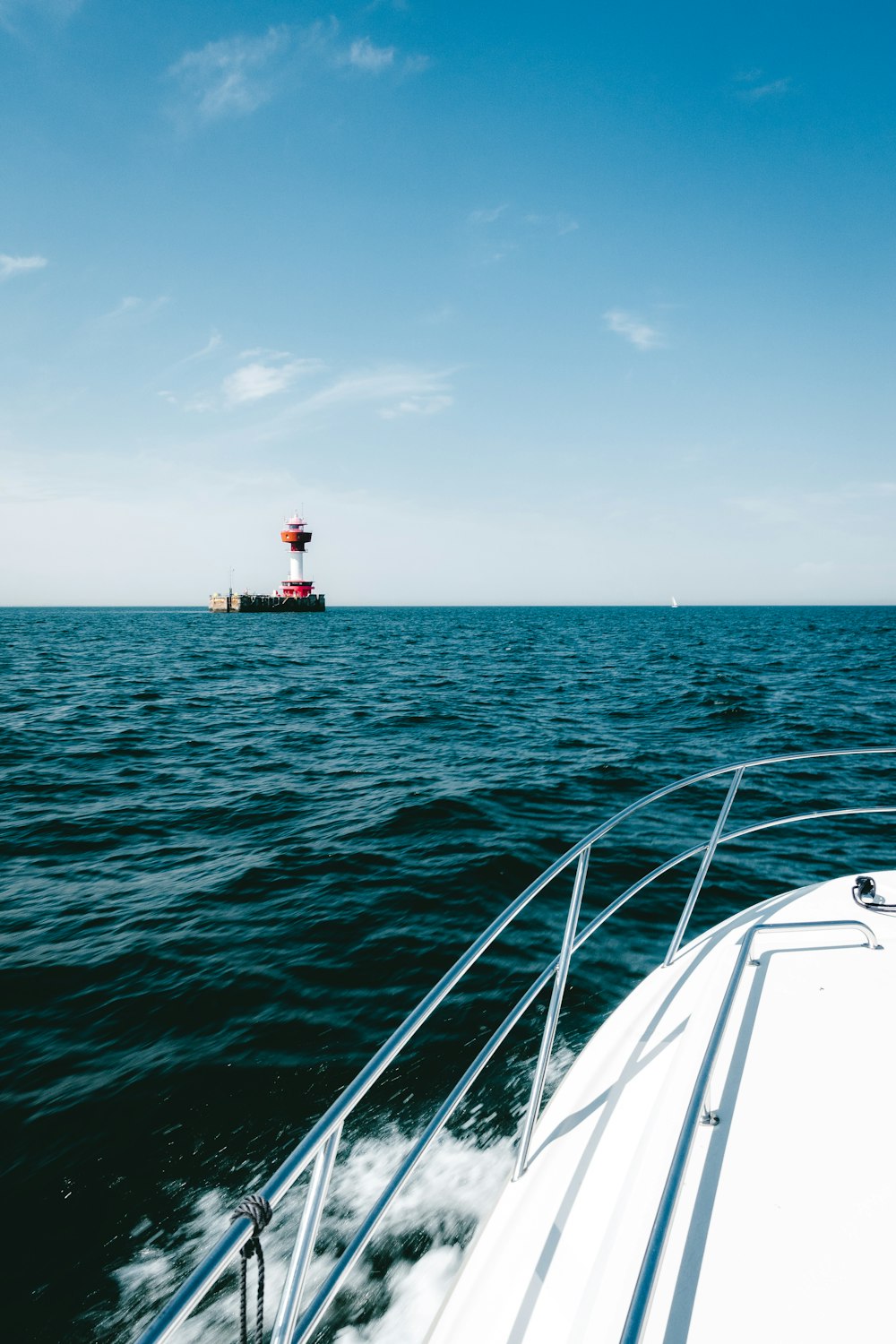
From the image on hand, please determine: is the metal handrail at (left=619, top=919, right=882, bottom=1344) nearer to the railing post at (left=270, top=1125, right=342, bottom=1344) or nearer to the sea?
the railing post at (left=270, top=1125, right=342, bottom=1344)

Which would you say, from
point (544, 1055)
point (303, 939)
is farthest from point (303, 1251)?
point (303, 939)

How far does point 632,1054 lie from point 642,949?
312 centimetres

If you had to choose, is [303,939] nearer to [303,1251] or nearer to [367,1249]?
[367,1249]

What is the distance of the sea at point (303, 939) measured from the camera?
313 centimetres

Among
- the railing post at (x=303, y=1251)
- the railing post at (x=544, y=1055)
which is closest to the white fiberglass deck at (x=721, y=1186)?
the railing post at (x=544, y=1055)

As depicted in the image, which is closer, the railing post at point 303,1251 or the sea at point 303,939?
the railing post at point 303,1251

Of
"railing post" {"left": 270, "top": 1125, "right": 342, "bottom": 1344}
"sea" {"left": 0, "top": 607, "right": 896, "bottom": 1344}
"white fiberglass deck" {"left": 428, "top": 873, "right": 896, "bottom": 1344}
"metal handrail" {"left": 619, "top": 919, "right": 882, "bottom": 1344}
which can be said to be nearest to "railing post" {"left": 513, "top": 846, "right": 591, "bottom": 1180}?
"white fiberglass deck" {"left": 428, "top": 873, "right": 896, "bottom": 1344}

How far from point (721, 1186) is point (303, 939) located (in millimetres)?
4403

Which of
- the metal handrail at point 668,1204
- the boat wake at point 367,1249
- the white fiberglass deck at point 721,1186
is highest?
the metal handrail at point 668,1204

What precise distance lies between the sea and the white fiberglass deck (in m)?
1.17

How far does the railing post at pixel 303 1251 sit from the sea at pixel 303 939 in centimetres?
191

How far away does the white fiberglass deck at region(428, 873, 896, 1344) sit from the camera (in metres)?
1.68

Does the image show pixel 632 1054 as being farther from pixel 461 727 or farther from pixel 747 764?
pixel 461 727

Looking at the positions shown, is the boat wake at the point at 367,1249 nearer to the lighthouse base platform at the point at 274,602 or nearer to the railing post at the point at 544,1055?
the railing post at the point at 544,1055
